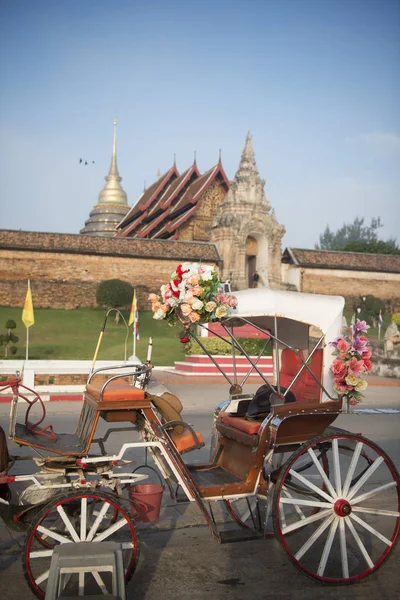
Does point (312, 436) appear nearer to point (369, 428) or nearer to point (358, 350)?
point (358, 350)

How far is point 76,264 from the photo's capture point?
111 ft

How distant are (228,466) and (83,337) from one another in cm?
2050

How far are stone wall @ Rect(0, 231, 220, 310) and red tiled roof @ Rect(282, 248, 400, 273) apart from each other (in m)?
5.55

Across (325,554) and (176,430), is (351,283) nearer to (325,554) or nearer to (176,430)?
(176,430)

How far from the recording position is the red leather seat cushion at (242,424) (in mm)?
4227

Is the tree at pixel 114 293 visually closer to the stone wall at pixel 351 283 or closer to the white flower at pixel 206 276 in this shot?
the stone wall at pixel 351 283

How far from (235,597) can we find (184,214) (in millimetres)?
36539

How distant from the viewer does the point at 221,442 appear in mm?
4734

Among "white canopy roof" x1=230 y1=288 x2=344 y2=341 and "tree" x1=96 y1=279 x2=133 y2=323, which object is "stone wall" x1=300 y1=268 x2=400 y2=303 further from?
"white canopy roof" x1=230 y1=288 x2=344 y2=341

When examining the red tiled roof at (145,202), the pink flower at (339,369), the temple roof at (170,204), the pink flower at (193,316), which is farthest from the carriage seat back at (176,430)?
the red tiled roof at (145,202)

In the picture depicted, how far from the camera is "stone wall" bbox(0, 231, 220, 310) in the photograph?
3284 centimetres

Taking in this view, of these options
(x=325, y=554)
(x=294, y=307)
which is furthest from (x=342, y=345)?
(x=325, y=554)

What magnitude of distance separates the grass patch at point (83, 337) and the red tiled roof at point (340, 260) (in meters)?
11.5

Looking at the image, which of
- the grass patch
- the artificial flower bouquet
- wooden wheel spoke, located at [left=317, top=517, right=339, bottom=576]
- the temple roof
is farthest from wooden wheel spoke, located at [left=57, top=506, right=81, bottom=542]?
the temple roof
